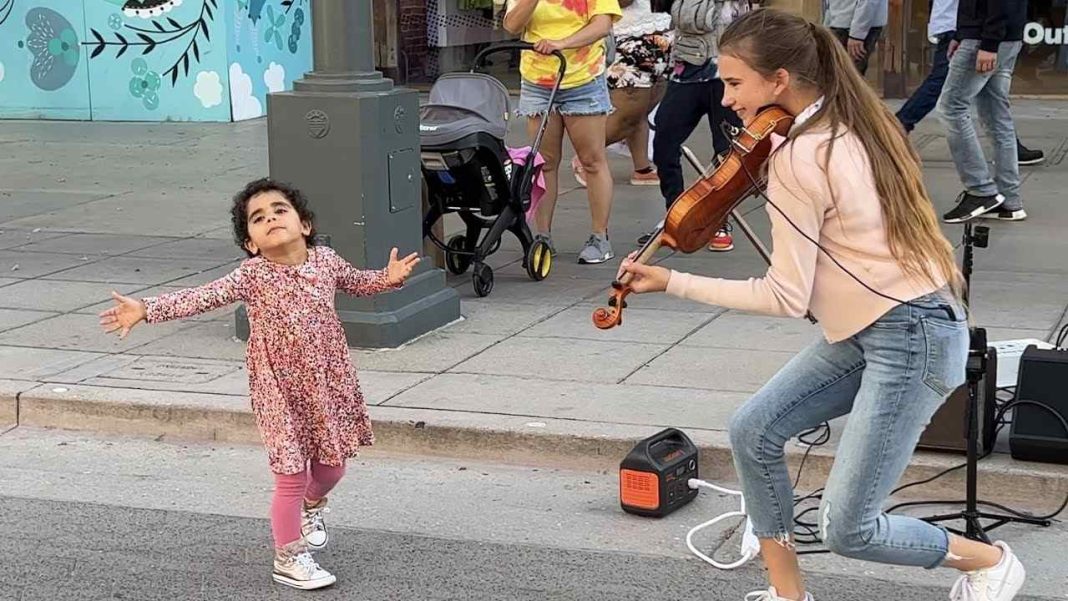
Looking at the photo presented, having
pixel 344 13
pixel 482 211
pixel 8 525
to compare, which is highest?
pixel 344 13

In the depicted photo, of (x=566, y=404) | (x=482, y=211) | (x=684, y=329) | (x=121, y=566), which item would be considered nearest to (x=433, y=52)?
(x=482, y=211)

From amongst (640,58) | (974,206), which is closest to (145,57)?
(640,58)

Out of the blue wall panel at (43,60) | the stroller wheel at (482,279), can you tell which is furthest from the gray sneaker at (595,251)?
the blue wall panel at (43,60)

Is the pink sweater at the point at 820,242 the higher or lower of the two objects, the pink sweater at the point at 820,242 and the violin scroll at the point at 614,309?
the higher

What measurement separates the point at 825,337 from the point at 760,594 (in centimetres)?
89

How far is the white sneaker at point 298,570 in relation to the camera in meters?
4.68

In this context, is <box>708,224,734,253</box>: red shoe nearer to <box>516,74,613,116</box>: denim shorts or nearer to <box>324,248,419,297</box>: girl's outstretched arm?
<box>516,74,613,116</box>: denim shorts

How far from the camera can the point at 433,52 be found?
17609mm

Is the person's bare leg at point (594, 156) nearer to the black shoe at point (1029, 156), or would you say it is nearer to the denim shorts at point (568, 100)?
the denim shorts at point (568, 100)

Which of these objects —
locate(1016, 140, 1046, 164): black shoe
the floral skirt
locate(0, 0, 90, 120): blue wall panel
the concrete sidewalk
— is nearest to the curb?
the concrete sidewalk

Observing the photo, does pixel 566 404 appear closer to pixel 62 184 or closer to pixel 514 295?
pixel 514 295

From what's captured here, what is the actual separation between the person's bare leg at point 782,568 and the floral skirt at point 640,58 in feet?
21.2

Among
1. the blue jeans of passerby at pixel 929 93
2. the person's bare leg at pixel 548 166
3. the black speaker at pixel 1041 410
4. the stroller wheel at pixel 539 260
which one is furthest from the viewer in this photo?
the blue jeans of passerby at pixel 929 93

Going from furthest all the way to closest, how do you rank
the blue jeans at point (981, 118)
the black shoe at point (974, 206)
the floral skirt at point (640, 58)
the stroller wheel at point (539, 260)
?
the floral skirt at point (640, 58), the black shoe at point (974, 206), the blue jeans at point (981, 118), the stroller wheel at point (539, 260)
